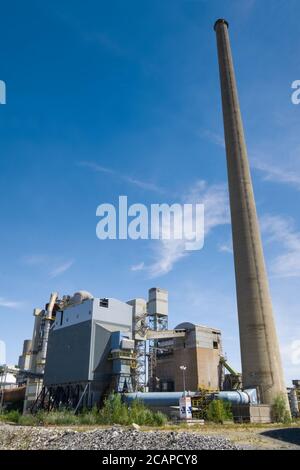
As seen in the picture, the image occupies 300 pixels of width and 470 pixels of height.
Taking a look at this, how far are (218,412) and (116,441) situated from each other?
13848 millimetres

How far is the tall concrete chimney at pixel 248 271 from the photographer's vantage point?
3088 cm

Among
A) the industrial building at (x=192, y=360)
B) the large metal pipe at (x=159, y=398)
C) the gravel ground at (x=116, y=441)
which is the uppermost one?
the industrial building at (x=192, y=360)

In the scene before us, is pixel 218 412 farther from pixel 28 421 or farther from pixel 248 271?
pixel 28 421

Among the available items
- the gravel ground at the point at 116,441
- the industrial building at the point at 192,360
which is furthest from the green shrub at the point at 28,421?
the industrial building at the point at 192,360

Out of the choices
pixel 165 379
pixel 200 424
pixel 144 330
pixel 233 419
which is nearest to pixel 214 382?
pixel 165 379

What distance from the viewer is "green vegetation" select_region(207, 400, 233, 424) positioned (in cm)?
2609

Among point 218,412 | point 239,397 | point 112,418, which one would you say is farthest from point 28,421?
point 239,397

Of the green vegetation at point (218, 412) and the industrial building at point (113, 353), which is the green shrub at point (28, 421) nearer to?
the industrial building at point (113, 353)

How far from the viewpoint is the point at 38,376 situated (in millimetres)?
50969

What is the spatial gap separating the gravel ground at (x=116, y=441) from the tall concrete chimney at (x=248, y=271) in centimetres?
1681

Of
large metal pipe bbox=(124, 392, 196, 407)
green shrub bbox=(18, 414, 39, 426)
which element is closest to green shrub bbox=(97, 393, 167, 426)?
large metal pipe bbox=(124, 392, 196, 407)

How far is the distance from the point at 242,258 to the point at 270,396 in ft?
38.4

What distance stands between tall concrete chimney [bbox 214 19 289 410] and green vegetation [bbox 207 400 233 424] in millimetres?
4481

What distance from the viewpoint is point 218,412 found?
86.3 ft
